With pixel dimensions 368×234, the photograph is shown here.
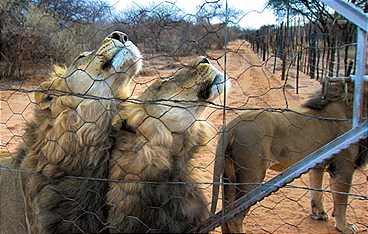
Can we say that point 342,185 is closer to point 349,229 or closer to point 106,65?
point 349,229

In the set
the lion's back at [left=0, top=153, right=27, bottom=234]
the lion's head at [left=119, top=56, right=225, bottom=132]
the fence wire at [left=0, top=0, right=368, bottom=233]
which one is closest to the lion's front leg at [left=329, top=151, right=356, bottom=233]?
the fence wire at [left=0, top=0, right=368, bottom=233]

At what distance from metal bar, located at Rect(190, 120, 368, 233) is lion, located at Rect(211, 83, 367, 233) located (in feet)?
3.10

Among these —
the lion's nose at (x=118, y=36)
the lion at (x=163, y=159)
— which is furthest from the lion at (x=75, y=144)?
the lion at (x=163, y=159)

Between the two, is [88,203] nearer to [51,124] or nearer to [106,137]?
[106,137]

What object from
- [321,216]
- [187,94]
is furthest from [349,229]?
[187,94]

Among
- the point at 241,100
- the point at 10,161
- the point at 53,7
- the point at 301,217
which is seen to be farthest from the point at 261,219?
the point at 241,100

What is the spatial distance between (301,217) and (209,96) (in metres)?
2.56

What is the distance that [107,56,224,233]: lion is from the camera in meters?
2.24

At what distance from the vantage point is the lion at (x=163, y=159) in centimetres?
224

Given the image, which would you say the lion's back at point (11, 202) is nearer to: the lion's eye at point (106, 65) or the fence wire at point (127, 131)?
the fence wire at point (127, 131)

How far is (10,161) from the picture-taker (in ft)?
9.35

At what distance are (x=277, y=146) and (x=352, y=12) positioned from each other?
2075 millimetres

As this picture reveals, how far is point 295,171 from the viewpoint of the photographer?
1.87 meters

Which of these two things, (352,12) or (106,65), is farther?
(106,65)
